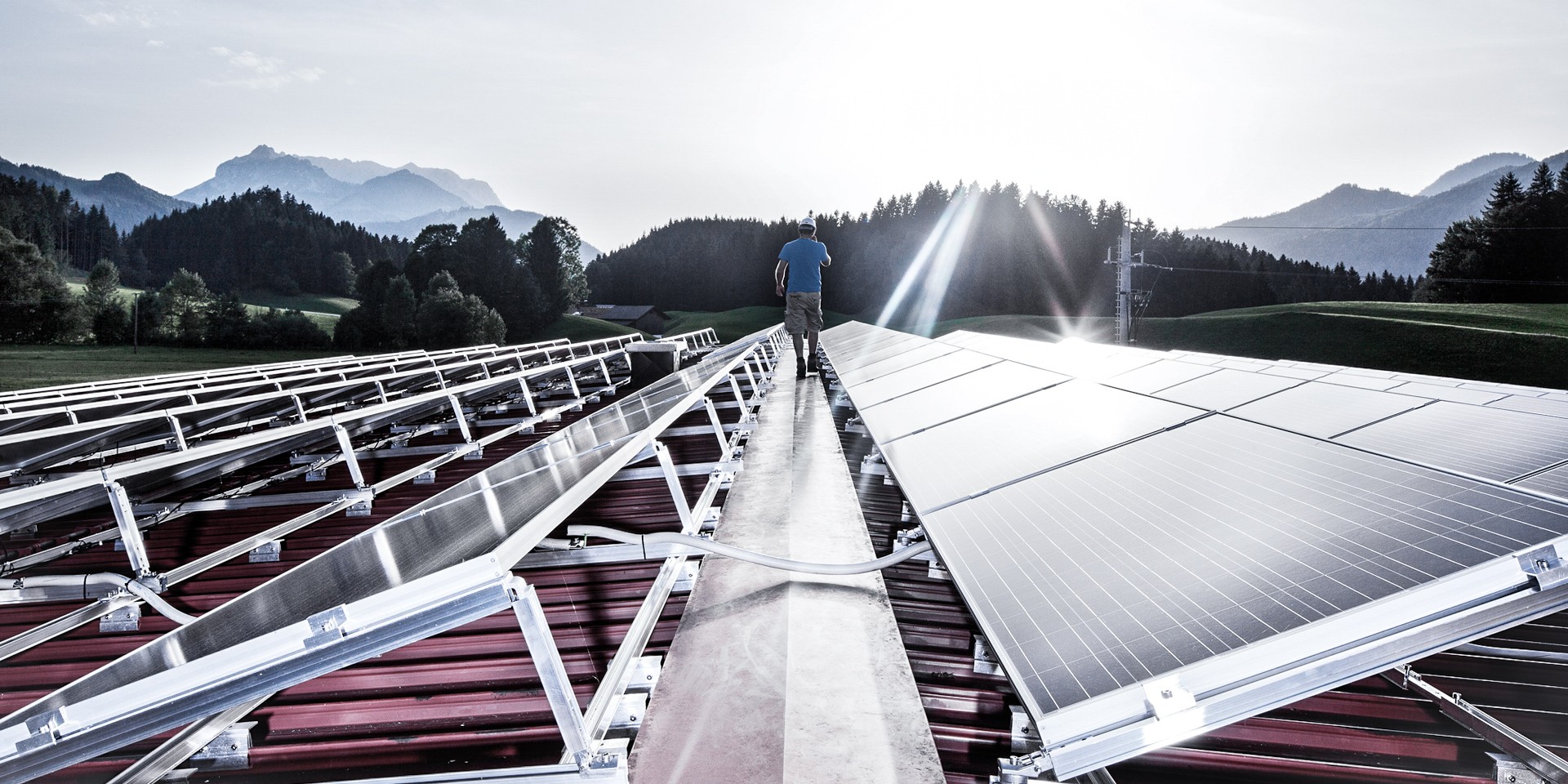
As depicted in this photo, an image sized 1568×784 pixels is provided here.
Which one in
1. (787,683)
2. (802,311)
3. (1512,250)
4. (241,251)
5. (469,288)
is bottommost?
(787,683)

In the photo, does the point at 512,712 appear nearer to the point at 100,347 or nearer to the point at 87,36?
the point at 100,347

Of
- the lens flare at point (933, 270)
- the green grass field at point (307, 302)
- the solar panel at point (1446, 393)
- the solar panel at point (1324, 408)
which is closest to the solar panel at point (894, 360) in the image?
the solar panel at point (1324, 408)

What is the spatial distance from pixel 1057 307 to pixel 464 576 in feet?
363

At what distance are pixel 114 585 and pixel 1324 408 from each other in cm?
642

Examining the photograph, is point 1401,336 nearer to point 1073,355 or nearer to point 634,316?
point 1073,355

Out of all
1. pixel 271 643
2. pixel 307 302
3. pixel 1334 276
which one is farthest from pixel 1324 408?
pixel 307 302

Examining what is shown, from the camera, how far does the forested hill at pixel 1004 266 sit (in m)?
101

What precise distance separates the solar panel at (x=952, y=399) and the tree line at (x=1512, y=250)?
94242 millimetres

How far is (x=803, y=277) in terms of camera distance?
10930 mm

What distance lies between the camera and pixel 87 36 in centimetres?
14450

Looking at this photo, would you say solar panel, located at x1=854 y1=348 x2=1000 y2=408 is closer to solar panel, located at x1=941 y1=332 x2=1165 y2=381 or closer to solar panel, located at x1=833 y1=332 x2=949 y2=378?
solar panel, located at x1=941 y1=332 x2=1165 y2=381

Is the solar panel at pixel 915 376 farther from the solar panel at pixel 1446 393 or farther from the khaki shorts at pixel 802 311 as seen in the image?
the solar panel at pixel 1446 393

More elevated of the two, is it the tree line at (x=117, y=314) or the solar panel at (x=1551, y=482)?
the tree line at (x=117, y=314)

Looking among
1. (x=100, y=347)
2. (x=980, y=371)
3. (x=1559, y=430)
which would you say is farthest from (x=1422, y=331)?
(x=100, y=347)
